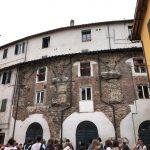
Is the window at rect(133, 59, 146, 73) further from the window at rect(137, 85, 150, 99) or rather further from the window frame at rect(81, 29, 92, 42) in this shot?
the window frame at rect(81, 29, 92, 42)

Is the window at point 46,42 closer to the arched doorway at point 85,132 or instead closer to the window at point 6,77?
the window at point 6,77

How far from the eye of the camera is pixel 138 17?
11.1m

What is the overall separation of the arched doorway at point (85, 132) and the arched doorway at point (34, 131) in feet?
11.3

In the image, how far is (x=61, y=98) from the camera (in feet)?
63.0

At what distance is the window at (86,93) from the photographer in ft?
62.1

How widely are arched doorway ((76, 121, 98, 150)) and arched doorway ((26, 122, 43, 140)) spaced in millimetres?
3448

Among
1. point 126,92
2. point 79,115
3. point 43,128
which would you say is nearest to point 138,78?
point 126,92

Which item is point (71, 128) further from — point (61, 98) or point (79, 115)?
point (61, 98)

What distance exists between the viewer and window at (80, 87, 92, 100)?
746 inches

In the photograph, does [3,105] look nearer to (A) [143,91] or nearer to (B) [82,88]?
(B) [82,88]

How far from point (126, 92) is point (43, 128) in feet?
25.6

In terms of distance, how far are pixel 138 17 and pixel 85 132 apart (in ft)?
34.4

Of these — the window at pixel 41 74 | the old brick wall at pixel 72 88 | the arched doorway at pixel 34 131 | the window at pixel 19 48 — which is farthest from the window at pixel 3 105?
the window at pixel 19 48

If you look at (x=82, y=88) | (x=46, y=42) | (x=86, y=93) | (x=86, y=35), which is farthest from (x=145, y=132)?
(x=46, y=42)
